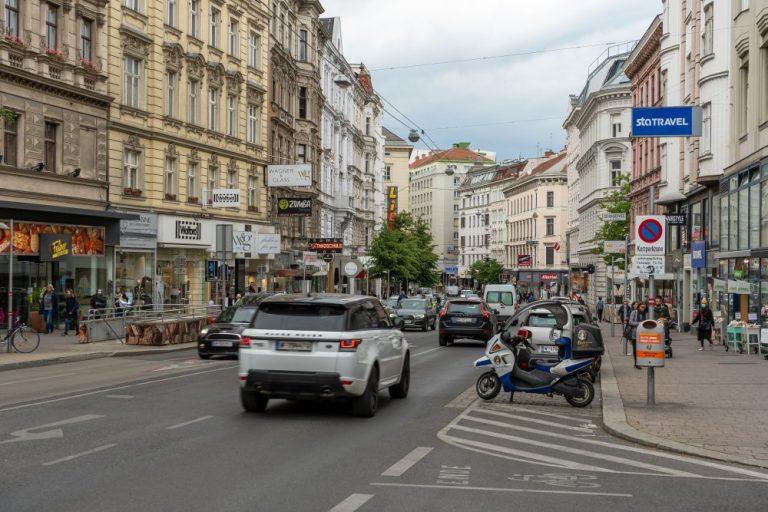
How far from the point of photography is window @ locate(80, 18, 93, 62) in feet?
115

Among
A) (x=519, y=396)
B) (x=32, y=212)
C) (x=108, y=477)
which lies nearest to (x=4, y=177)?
(x=32, y=212)

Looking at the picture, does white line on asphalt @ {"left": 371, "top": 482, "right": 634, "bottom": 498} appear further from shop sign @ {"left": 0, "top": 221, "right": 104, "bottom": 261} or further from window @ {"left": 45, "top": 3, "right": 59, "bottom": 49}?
window @ {"left": 45, "top": 3, "right": 59, "bottom": 49}

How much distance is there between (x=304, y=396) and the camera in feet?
44.4

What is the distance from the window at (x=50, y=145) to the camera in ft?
109

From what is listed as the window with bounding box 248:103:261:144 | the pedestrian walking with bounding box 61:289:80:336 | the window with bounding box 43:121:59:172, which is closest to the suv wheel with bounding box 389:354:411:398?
the pedestrian walking with bounding box 61:289:80:336

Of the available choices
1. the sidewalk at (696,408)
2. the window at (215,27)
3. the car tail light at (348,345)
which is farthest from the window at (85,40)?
the car tail light at (348,345)

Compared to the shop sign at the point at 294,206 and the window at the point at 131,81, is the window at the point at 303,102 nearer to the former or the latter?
the shop sign at the point at 294,206

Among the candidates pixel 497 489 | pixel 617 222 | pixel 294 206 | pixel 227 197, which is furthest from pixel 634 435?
pixel 617 222

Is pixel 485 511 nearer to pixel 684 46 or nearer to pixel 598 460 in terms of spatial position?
pixel 598 460

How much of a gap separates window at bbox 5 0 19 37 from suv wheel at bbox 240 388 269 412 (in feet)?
68.8

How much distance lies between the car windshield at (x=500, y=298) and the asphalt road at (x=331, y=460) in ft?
104

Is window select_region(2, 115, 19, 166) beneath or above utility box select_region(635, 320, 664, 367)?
above

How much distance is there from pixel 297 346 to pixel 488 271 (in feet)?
412

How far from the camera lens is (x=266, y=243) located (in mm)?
48000
